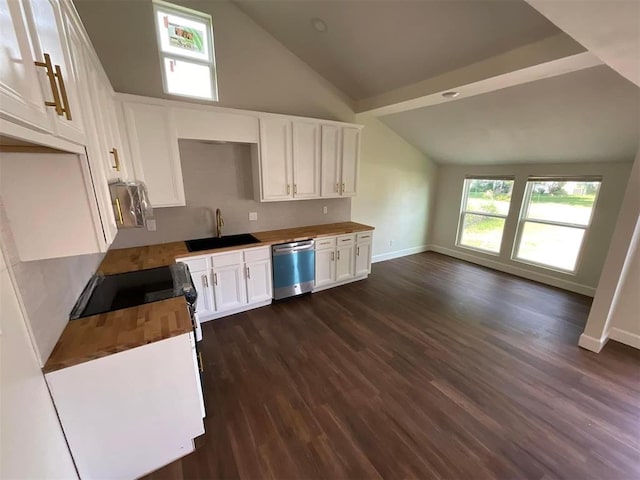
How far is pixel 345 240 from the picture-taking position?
3893 mm

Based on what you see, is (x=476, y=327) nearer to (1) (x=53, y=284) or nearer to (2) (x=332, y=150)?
(2) (x=332, y=150)

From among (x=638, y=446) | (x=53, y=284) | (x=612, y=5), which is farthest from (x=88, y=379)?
(x=638, y=446)

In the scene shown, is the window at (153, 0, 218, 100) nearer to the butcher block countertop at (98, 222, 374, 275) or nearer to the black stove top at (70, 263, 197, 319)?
the butcher block countertop at (98, 222, 374, 275)

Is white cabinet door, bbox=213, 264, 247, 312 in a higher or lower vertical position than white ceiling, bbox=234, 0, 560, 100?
lower

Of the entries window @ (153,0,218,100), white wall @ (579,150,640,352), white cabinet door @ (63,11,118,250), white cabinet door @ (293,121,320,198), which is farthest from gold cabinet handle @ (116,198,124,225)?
white wall @ (579,150,640,352)

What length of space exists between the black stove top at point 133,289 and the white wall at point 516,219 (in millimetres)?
5127

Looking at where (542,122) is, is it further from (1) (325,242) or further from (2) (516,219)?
(1) (325,242)

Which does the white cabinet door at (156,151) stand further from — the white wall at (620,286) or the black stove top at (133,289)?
the white wall at (620,286)

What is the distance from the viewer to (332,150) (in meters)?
3.74

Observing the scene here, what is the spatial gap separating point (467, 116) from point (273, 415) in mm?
4157

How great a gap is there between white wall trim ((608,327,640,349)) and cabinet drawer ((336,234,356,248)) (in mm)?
3018

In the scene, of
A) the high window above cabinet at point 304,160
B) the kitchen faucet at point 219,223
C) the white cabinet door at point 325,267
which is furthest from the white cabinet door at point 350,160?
the kitchen faucet at point 219,223

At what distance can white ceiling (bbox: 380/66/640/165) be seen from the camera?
2547mm

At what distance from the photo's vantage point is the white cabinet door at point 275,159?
3.17 m
